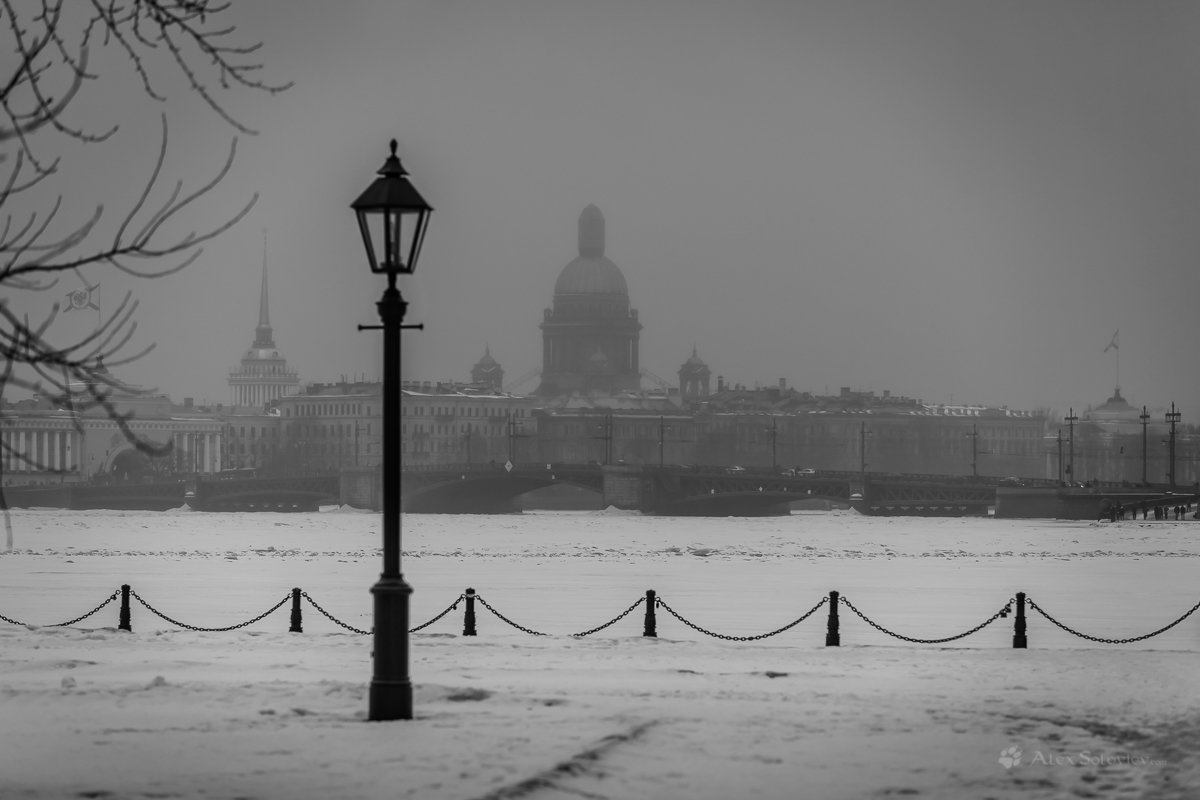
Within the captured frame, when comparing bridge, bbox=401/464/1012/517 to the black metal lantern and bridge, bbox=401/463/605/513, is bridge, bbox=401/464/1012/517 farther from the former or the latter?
the black metal lantern

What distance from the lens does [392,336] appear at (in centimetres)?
1516

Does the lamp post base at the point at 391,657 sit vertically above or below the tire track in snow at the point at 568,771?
above

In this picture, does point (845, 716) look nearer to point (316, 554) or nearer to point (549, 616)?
point (549, 616)

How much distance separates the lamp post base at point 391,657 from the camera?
14383 millimetres

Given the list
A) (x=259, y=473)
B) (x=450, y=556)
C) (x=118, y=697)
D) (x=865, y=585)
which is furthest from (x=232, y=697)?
(x=259, y=473)

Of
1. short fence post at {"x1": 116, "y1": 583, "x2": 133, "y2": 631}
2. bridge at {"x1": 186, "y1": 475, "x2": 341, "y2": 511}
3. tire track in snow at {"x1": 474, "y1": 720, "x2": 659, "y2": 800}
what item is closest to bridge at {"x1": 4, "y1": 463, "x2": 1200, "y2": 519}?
bridge at {"x1": 186, "y1": 475, "x2": 341, "y2": 511}

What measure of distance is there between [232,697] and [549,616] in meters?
16.9

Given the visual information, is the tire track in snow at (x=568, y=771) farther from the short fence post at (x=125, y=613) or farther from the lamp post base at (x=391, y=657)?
the short fence post at (x=125, y=613)

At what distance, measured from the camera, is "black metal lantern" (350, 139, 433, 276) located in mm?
14891

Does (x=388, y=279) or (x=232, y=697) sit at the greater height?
(x=388, y=279)

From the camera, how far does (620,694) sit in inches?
637

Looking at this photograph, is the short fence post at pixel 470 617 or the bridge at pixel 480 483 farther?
the bridge at pixel 480 483

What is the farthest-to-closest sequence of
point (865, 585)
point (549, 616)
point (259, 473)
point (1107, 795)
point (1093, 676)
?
point (259, 473) < point (865, 585) < point (549, 616) < point (1093, 676) < point (1107, 795)

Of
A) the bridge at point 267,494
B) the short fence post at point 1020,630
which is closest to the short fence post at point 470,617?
the short fence post at point 1020,630
